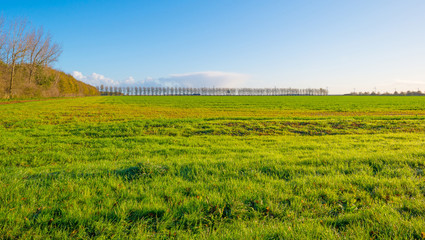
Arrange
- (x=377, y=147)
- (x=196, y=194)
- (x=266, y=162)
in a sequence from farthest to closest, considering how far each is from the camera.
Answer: (x=377, y=147), (x=266, y=162), (x=196, y=194)

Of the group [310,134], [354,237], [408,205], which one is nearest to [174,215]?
[354,237]

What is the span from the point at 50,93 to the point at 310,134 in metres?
81.7

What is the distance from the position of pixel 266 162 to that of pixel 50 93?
83.5 m

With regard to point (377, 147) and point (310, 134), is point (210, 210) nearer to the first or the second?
point (377, 147)

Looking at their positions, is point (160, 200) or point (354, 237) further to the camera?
point (160, 200)

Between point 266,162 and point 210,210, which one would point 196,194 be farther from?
point 266,162

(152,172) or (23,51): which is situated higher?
(23,51)

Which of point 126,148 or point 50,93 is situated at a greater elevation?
point 50,93

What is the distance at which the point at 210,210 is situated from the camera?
3.31m

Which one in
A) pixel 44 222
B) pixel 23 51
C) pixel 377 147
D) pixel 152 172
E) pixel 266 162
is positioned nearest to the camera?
pixel 44 222

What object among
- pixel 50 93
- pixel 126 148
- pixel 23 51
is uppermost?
pixel 23 51

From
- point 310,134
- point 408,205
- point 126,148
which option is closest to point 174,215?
point 408,205

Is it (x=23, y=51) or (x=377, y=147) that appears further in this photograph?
(x=23, y=51)

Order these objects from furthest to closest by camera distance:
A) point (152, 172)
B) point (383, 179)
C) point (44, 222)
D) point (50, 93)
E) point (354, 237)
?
1. point (50, 93)
2. point (152, 172)
3. point (383, 179)
4. point (44, 222)
5. point (354, 237)
